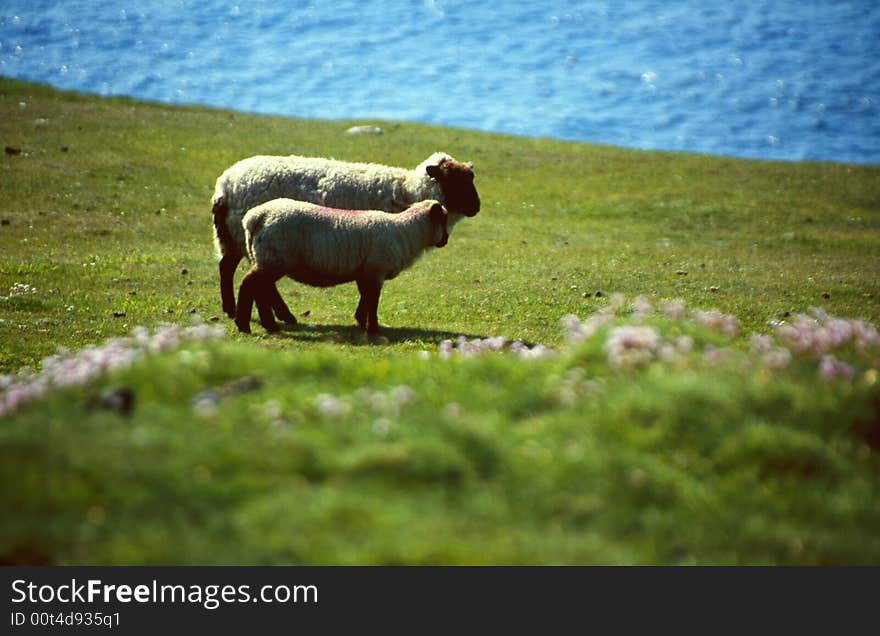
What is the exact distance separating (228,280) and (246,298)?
79.1 inches

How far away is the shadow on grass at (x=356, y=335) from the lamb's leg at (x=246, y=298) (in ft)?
1.52

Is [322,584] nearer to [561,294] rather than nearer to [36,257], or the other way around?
[561,294]

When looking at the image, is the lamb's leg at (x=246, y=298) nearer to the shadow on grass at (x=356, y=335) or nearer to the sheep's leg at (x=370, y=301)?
the shadow on grass at (x=356, y=335)

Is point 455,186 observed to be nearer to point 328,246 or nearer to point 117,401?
point 328,246

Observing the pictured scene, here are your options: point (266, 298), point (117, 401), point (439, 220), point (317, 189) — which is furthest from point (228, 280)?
point (117, 401)

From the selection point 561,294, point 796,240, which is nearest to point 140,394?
point 561,294

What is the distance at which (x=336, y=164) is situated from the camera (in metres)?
17.8

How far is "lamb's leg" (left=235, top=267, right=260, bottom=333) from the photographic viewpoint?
49.8ft

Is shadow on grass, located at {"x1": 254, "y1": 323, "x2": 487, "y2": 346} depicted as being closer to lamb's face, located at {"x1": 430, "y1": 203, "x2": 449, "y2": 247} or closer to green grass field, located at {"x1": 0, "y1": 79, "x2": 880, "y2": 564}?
green grass field, located at {"x1": 0, "y1": 79, "x2": 880, "y2": 564}

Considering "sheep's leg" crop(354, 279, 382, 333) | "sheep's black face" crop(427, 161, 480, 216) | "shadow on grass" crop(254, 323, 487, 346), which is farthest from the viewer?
"sheep's black face" crop(427, 161, 480, 216)

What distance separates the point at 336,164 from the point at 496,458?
450 inches

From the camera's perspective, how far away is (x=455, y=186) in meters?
17.4

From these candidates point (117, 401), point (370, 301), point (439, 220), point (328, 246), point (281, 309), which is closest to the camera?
point (117, 401)

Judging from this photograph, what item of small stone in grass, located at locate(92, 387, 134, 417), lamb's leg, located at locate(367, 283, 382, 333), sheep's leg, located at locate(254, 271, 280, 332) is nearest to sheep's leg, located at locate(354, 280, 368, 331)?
lamb's leg, located at locate(367, 283, 382, 333)
